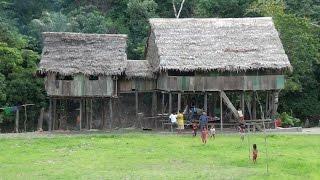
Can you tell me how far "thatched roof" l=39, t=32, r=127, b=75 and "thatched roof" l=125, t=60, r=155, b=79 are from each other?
0.97 meters

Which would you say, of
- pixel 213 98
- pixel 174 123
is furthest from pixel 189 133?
pixel 213 98

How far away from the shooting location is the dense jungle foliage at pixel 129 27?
37.8 metres

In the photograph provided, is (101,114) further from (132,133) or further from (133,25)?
(133,25)

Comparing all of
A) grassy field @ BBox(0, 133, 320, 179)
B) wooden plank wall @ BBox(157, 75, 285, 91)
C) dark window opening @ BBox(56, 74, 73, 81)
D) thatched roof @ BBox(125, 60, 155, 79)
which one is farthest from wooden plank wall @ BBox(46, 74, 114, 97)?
grassy field @ BBox(0, 133, 320, 179)

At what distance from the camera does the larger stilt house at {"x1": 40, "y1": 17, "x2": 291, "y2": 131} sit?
3325cm

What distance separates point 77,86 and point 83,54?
6.09ft

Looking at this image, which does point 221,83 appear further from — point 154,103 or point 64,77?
point 64,77

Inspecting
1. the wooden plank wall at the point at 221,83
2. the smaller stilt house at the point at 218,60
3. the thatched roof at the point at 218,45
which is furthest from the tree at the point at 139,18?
the wooden plank wall at the point at 221,83

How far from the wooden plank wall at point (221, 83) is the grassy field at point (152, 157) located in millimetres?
4115

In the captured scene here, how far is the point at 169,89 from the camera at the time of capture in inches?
1321

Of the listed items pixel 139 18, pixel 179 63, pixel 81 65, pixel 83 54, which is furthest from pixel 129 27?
pixel 179 63

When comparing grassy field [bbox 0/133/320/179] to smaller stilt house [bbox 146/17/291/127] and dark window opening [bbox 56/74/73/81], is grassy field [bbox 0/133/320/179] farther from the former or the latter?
dark window opening [bbox 56/74/73/81]

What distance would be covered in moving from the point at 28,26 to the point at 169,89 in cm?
1710

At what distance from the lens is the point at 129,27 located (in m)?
48.8
